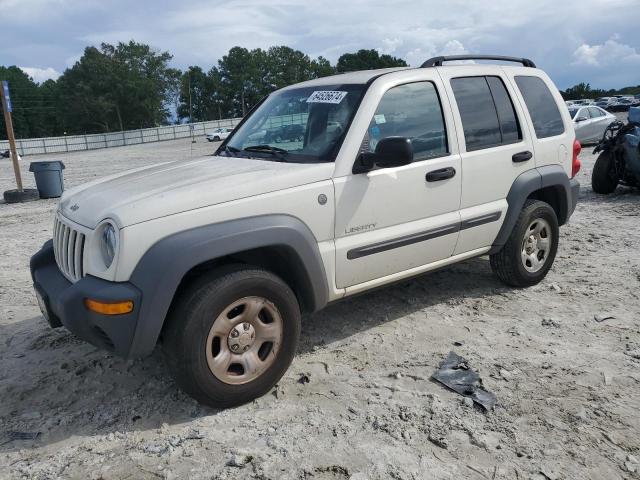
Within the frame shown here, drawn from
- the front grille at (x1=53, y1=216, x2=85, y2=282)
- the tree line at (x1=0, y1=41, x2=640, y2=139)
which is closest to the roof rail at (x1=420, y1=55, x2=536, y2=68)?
the front grille at (x1=53, y1=216, x2=85, y2=282)

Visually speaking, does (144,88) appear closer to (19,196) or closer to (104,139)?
(104,139)

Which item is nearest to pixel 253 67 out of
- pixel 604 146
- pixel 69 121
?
pixel 69 121

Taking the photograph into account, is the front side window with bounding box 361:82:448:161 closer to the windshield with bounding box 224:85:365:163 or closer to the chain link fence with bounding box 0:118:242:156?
the windshield with bounding box 224:85:365:163

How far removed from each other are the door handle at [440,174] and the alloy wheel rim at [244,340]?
1.47 m

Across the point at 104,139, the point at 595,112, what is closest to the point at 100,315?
the point at 595,112

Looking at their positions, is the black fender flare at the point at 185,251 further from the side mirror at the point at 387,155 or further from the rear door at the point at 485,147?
the rear door at the point at 485,147

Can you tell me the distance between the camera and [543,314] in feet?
14.6

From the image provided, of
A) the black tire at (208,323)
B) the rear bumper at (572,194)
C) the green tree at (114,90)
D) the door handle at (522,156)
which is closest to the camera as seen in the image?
the black tire at (208,323)

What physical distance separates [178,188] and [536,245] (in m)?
3.25

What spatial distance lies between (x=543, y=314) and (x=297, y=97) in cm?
255

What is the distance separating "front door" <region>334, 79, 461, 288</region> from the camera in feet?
11.9

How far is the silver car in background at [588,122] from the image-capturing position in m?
16.8

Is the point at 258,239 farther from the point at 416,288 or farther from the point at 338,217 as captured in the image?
the point at 416,288

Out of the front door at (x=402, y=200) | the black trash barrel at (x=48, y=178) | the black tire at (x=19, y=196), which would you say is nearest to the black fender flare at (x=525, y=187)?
the front door at (x=402, y=200)
